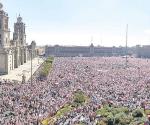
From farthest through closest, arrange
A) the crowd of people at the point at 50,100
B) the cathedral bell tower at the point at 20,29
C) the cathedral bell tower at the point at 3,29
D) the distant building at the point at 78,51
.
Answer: the distant building at the point at 78,51, the cathedral bell tower at the point at 20,29, the cathedral bell tower at the point at 3,29, the crowd of people at the point at 50,100

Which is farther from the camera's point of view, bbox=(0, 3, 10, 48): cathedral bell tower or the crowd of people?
bbox=(0, 3, 10, 48): cathedral bell tower

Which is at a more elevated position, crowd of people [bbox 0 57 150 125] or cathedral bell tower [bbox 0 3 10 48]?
cathedral bell tower [bbox 0 3 10 48]

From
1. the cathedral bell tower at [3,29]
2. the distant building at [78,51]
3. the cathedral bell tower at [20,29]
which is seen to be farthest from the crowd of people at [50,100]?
the distant building at [78,51]

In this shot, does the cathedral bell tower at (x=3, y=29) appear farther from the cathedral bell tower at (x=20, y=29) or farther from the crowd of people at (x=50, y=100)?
the cathedral bell tower at (x=20, y=29)

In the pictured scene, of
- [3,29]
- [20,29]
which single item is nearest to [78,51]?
[20,29]

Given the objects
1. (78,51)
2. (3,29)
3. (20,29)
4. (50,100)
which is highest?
(20,29)

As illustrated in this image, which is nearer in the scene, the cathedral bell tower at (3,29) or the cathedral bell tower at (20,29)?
the cathedral bell tower at (3,29)

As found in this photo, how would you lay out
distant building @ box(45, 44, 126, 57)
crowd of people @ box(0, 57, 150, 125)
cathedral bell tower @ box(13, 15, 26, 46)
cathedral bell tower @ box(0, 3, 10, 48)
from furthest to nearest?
1. distant building @ box(45, 44, 126, 57)
2. cathedral bell tower @ box(13, 15, 26, 46)
3. cathedral bell tower @ box(0, 3, 10, 48)
4. crowd of people @ box(0, 57, 150, 125)

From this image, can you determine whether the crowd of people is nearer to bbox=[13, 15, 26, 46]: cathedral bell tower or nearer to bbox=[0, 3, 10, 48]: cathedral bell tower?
bbox=[0, 3, 10, 48]: cathedral bell tower

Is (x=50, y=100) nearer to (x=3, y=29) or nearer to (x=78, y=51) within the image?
(x=3, y=29)

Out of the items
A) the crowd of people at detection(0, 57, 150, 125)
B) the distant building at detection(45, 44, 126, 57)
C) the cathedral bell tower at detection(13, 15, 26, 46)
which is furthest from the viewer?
the distant building at detection(45, 44, 126, 57)

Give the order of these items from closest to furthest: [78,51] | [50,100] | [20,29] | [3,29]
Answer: [50,100], [3,29], [20,29], [78,51]

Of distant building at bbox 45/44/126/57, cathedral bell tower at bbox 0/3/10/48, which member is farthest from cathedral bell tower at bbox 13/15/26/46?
distant building at bbox 45/44/126/57
